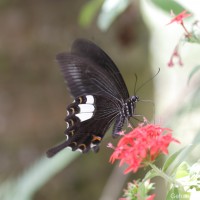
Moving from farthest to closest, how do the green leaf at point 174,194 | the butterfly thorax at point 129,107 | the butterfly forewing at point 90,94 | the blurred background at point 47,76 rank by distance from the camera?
the blurred background at point 47,76, the butterfly thorax at point 129,107, the butterfly forewing at point 90,94, the green leaf at point 174,194

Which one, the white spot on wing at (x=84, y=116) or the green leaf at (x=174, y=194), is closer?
the green leaf at (x=174, y=194)

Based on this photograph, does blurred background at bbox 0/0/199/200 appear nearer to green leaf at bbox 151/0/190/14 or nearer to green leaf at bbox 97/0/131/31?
green leaf at bbox 97/0/131/31

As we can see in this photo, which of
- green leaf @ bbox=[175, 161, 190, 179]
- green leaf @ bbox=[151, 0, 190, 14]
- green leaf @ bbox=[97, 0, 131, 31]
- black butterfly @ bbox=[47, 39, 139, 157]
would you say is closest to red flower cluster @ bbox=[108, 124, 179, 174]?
green leaf @ bbox=[175, 161, 190, 179]

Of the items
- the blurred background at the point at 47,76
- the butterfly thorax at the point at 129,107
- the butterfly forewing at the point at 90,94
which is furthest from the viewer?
the blurred background at the point at 47,76

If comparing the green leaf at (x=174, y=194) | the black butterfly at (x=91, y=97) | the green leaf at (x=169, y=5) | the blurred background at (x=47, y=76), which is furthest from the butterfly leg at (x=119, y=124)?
the blurred background at (x=47, y=76)

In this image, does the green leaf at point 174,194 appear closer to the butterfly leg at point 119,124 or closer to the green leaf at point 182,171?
the green leaf at point 182,171
